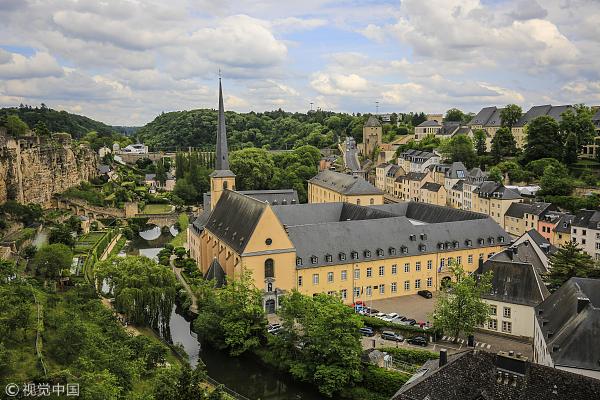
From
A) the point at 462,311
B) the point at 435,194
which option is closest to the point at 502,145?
the point at 435,194

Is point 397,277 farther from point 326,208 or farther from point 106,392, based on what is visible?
point 106,392

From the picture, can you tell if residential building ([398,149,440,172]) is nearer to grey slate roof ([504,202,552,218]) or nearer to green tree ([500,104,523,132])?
green tree ([500,104,523,132])

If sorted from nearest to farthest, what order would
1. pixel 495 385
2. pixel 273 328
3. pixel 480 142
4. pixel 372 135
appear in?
pixel 495 385 < pixel 273 328 < pixel 480 142 < pixel 372 135

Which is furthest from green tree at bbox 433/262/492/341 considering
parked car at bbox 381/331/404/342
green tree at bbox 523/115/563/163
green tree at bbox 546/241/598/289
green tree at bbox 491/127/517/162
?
green tree at bbox 491/127/517/162

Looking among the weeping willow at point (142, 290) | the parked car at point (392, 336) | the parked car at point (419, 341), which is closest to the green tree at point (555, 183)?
the parked car at point (419, 341)

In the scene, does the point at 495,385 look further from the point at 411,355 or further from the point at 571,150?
the point at 571,150

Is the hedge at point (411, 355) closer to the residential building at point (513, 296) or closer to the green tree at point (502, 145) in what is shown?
the residential building at point (513, 296)

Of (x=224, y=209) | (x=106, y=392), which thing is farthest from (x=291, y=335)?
(x=224, y=209)
